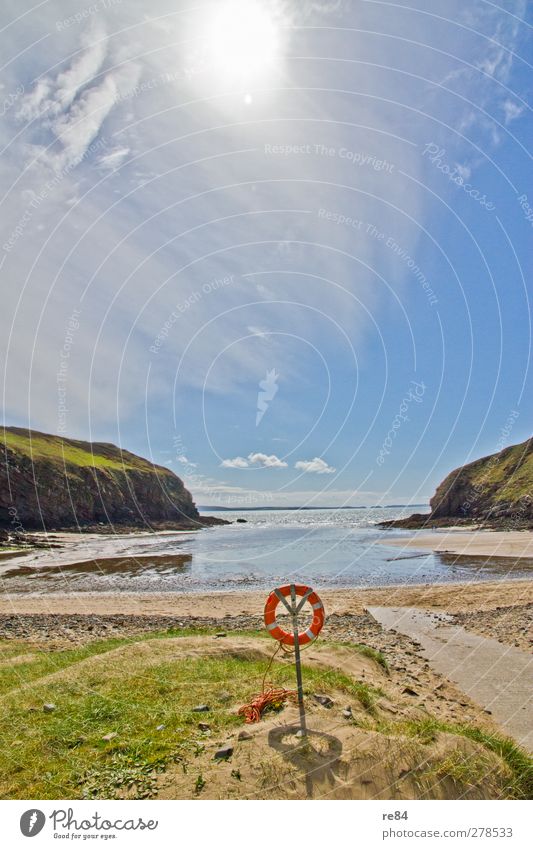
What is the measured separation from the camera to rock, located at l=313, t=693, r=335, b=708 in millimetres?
7768

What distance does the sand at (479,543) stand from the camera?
45375 mm

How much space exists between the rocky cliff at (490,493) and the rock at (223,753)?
78.9 meters

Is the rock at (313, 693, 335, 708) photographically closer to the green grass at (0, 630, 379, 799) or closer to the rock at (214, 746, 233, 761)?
the green grass at (0, 630, 379, 799)

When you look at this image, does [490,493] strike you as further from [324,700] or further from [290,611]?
[290,611]

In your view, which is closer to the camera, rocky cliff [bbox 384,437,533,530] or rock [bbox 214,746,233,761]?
rock [bbox 214,746,233,761]

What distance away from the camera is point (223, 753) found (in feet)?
19.1

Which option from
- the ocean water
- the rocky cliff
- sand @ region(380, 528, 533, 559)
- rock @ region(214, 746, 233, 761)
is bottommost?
the ocean water

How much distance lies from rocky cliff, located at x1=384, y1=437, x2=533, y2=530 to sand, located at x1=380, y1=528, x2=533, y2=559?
12.5 m

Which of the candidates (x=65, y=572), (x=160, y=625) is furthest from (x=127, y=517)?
(x=160, y=625)

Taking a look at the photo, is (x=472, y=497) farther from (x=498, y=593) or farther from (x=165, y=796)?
(x=165, y=796)

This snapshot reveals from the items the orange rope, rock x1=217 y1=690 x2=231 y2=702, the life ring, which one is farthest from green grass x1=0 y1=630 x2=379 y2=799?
the life ring

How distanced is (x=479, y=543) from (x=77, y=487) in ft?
252

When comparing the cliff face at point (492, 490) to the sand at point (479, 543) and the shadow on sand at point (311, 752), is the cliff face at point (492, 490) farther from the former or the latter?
the shadow on sand at point (311, 752)

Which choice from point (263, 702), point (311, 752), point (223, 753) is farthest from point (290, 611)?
point (223, 753)
